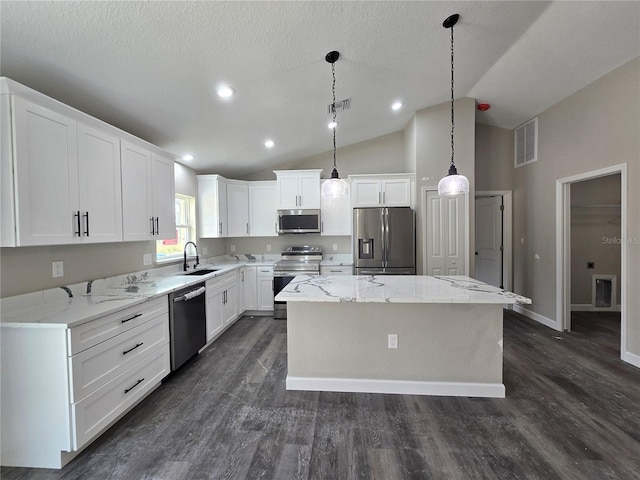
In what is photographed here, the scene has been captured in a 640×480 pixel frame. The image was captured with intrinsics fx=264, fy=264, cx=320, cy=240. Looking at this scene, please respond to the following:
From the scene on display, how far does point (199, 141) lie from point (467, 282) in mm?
3478

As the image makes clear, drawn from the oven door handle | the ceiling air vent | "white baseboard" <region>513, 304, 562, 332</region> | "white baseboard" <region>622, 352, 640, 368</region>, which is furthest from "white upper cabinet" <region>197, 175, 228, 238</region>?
"white baseboard" <region>622, 352, 640, 368</region>

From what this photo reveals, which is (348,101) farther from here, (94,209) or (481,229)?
(481,229)

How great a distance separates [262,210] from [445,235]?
10.1ft

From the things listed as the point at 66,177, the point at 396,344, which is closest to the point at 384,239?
the point at 396,344

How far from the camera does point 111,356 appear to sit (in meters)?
1.83

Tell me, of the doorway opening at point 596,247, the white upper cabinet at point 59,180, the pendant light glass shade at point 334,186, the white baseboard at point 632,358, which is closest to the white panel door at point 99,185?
the white upper cabinet at point 59,180

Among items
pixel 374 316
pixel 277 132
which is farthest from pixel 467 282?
pixel 277 132

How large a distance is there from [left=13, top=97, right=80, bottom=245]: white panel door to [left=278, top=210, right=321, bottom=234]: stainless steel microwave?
2854 millimetres

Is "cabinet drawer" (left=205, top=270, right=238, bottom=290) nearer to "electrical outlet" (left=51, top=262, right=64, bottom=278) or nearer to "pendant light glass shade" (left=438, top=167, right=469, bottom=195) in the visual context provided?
"electrical outlet" (left=51, top=262, right=64, bottom=278)

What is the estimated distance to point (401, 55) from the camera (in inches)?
102

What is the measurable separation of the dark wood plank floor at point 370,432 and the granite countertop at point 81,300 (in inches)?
35.2

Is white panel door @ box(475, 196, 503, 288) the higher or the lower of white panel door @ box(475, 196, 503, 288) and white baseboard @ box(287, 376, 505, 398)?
the higher

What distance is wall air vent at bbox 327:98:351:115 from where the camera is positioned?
10.4ft

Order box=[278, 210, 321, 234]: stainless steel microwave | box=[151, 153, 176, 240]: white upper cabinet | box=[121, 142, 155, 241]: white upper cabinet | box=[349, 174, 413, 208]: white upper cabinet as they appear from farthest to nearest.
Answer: box=[278, 210, 321, 234]: stainless steel microwave → box=[349, 174, 413, 208]: white upper cabinet → box=[151, 153, 176, 240]: white upper cabinet → box=[121, 142, 155, 241]: white upper cabinet
